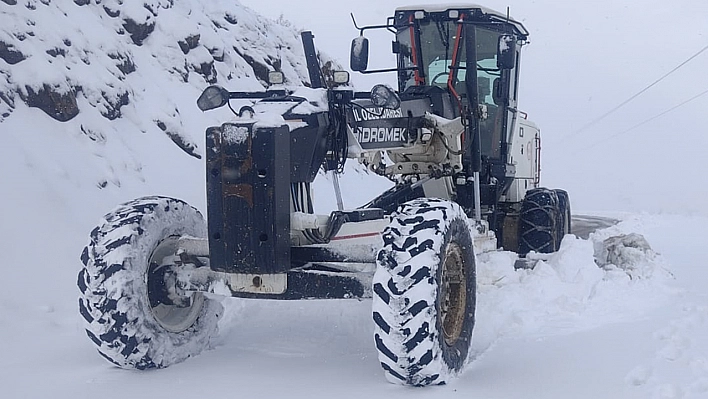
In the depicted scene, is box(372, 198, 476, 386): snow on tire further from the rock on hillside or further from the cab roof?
the rock on hillside

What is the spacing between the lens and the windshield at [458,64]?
770cm

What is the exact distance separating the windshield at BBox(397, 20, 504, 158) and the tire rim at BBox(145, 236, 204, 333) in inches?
136

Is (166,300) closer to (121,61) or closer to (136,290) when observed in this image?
(136,290)

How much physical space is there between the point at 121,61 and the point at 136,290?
7289 mm

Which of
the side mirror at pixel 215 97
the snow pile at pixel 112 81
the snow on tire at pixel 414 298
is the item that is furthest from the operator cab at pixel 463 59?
the snow pile at pixel 112 81

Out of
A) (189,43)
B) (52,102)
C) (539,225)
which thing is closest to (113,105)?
(52,102)

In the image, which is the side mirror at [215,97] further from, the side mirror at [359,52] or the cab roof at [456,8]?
the cab roof at [456,8]

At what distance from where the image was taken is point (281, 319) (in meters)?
6.24

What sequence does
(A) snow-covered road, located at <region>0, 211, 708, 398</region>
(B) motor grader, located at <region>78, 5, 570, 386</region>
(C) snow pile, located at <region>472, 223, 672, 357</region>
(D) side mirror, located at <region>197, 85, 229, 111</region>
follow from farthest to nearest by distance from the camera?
(C) snow pile, located at <region>472, 223, 672, 357</region>
(D) side mirror, located at <region>197, 85, 229, 111</region>
(A) snow-covered road, located at <region>0, 211, 708, 398</region>
(B) motor grader, located at <region>78, 5, 570, 386</region>

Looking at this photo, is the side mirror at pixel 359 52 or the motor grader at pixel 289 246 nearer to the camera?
the motor grader at pixel 289 246

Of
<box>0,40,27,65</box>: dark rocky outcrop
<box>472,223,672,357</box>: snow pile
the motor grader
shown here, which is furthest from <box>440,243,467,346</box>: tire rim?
<box>0,40,27,65</box>: dark rocky outcrop

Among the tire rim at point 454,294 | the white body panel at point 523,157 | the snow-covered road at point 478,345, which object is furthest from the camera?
the white body panel at point 523,157

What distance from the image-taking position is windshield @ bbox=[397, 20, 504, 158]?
7703 mm

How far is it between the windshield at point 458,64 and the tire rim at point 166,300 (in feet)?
11.3
